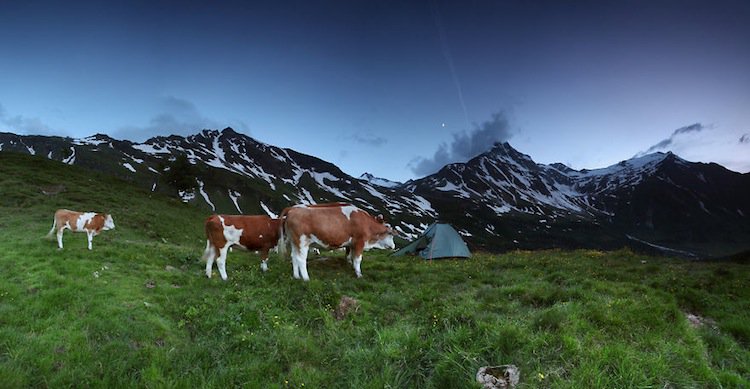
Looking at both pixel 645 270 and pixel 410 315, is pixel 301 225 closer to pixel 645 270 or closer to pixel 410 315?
pixel 410 315

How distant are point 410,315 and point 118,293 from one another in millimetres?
8083

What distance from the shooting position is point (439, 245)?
2617 centimetres

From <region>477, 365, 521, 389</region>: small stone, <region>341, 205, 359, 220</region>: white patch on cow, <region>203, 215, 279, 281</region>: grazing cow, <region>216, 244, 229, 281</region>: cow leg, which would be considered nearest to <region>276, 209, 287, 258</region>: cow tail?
<region>203, 215, 279, 281</region>: grazing cow

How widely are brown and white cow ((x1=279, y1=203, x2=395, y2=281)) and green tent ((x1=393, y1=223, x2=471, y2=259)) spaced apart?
10030mm

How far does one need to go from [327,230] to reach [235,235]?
345 cm

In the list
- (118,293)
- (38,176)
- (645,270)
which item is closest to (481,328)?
(118,293)

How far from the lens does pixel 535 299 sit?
36.8 ft

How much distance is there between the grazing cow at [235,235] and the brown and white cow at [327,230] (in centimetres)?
84

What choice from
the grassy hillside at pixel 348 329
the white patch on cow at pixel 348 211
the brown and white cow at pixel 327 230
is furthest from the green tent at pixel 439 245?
the white patch on cow at pixel 348 211

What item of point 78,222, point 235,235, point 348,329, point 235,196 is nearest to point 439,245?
point 235,235

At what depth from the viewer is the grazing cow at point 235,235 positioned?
14258 millimetres

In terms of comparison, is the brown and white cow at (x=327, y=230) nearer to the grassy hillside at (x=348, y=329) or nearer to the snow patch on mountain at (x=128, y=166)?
the grassy hillside at (x=348, y=329)

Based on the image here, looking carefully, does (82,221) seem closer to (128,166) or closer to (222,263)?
(222,263)

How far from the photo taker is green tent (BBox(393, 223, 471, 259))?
2570 centimetres
